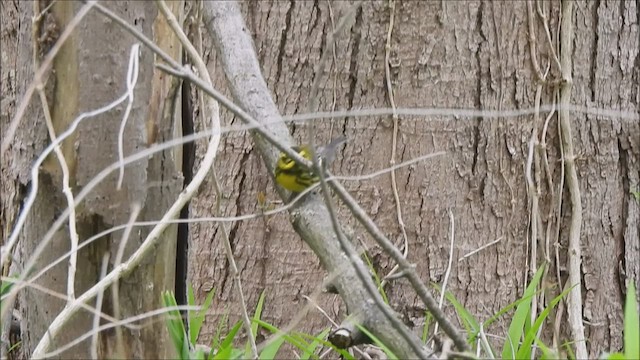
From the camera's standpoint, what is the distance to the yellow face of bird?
1.40m

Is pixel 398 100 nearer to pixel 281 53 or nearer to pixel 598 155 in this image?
pixel 281 53

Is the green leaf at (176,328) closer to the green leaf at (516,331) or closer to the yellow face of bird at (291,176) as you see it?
the yellow face of bird at (291,176)

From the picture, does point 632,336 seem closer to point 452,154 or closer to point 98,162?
point 98,162

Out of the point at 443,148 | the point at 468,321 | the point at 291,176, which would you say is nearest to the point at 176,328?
the point at 291,176

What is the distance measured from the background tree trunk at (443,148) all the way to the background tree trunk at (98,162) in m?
0.81

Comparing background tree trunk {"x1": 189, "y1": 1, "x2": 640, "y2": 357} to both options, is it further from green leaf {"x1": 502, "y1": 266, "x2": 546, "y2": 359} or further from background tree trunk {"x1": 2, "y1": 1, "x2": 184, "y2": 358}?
background tree trunk {"x1": 2, "y1": 1, "x2": 184, "y2": 358}

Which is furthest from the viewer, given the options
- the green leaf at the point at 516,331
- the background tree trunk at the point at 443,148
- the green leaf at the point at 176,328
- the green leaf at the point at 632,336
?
the background tree trunk at the point at 443,148

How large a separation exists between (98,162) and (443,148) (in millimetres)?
1055

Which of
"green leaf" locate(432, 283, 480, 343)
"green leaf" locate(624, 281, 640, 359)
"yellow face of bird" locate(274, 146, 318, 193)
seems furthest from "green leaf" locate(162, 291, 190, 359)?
"green leaf" locate(624, 281, 640, 359)

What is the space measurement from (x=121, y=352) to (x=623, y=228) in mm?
1445

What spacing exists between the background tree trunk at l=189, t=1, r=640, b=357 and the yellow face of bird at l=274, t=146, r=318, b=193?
0.68 metres

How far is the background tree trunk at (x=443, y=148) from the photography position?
209 centimetres

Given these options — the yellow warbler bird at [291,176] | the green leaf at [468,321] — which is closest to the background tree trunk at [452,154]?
the green leaf at [468,321]

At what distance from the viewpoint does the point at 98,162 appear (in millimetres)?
1255
